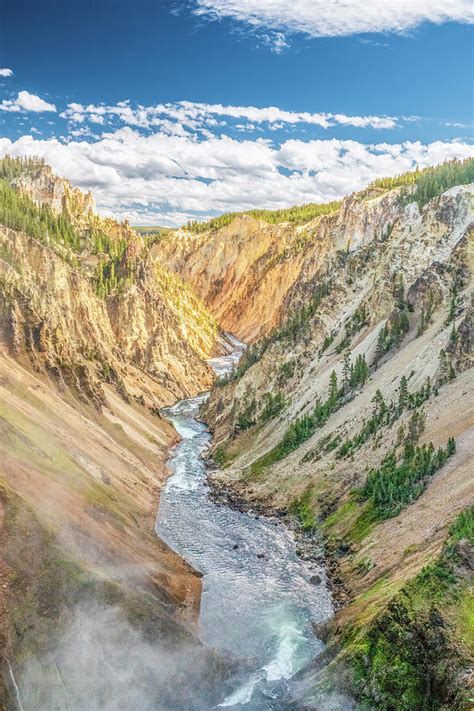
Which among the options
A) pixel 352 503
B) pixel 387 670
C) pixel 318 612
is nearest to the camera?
pixel 387 670

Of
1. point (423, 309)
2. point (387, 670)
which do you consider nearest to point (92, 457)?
point (387, 670)

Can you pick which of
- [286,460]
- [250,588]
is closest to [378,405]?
[286,460]

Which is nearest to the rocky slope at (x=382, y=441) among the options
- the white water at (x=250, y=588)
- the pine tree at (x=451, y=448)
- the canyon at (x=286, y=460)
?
the pine tree at (x=451, y=448)

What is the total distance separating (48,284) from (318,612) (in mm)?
79960

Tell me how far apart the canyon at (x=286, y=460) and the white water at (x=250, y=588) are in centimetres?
137

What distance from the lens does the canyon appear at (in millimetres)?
31016

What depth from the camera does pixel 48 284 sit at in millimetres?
105438

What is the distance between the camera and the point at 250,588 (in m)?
45.6

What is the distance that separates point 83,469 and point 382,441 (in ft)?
89.0

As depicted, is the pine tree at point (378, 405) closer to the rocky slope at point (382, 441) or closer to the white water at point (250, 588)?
the rocky slope at point (382, 441)

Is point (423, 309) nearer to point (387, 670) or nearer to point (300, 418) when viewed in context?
point (300, 418)

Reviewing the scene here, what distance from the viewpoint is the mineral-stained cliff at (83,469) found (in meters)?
32.1

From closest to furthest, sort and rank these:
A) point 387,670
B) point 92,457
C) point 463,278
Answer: point 387,670, point 92,457, point 463,278

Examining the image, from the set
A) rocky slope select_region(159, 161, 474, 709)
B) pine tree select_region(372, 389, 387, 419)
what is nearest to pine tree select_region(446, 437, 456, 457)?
rocky slope select_region(159, 161, 474, 709)
